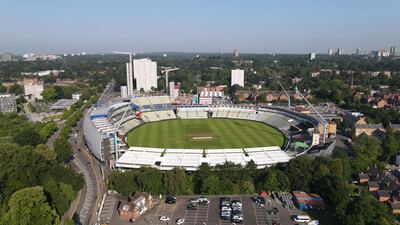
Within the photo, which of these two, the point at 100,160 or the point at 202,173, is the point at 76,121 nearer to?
the point at 100,160

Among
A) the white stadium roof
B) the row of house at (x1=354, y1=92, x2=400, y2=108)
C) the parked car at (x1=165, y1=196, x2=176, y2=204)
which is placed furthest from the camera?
the row of house at (x1=354, y1=92, x2=400, y2=108)

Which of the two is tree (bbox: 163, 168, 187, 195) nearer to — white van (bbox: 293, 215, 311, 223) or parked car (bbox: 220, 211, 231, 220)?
parked car (bbox: 220, 211, 231, 220)

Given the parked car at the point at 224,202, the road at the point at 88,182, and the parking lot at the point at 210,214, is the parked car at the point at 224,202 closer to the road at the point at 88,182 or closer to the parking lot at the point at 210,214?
the parking lot at the point at 210,214

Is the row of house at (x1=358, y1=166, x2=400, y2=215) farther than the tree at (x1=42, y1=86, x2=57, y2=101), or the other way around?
the tree at (x1=42, y1=86, x2=57, y2=101)

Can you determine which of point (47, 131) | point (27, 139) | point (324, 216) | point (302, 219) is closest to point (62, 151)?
point (27, 139)

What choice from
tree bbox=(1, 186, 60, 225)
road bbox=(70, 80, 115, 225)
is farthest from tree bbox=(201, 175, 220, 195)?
tree bbox=(1, 186, 60, 225)

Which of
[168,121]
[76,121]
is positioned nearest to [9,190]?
[76,121]
